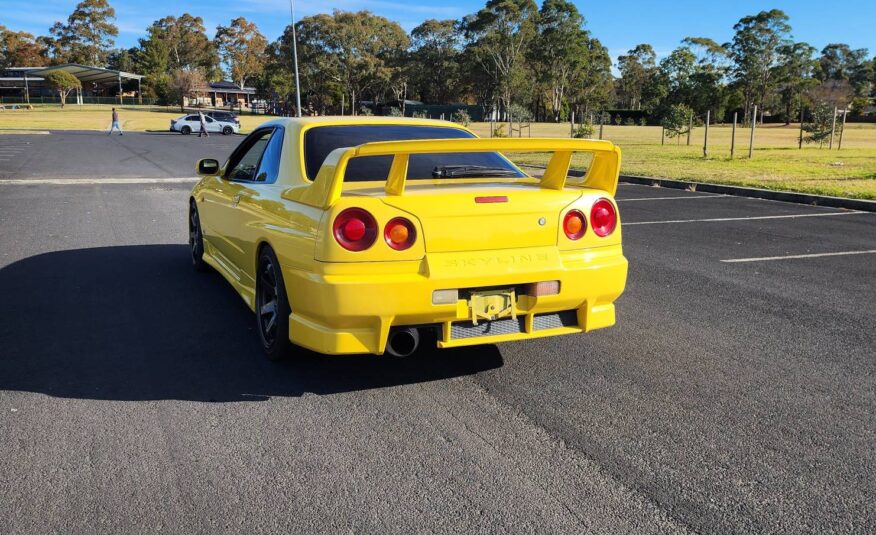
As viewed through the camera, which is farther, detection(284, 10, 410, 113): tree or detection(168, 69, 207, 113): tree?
detection(168, 69, 207, 113): tree

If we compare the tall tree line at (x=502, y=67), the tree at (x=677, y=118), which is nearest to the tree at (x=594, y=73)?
the tall tree line at (x=502, y=67)

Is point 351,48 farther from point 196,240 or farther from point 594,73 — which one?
point 196,240

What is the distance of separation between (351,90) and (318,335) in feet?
248

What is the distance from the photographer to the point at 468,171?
14.8ft

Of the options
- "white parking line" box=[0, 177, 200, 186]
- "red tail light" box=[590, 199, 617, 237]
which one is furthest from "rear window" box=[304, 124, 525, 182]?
"white parking line" box=[0, 177, 200, 186]

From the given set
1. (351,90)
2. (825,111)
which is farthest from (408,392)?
(351,90)

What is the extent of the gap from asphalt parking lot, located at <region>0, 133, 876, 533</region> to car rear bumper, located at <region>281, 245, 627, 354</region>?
13.1 inches

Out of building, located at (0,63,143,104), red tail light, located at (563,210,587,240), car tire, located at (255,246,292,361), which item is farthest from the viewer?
building, located at (0,63,143,104)

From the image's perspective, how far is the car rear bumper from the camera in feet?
11.7

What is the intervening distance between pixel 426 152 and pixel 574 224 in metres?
0.93

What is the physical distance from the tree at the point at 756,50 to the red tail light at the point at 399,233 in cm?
7631

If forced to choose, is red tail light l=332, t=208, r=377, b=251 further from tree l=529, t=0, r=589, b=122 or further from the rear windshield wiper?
tree l=529, t=0, r=589, b=122

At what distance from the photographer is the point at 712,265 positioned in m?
7.15

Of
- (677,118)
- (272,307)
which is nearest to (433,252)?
(272,307)
